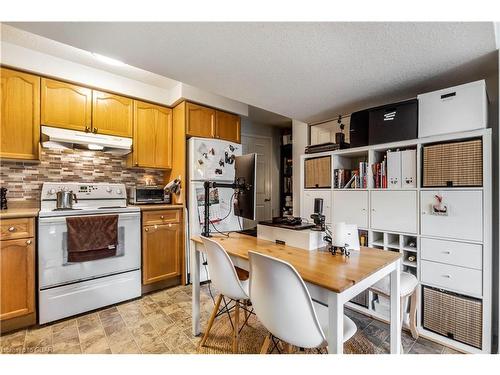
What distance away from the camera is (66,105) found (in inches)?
96.3

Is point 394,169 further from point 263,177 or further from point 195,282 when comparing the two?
point 263,177

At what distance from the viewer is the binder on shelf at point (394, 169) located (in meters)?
2.04

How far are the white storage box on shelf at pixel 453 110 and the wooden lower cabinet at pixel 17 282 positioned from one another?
133 inches

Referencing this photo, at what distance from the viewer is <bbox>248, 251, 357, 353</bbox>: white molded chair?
97cm

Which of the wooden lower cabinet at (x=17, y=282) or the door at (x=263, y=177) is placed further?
the door at (x=263, y=177)

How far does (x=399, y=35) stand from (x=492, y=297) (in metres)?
1.87

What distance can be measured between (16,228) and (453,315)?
3490 millimetres

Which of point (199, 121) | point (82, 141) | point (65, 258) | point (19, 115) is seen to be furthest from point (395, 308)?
point (19, 115)

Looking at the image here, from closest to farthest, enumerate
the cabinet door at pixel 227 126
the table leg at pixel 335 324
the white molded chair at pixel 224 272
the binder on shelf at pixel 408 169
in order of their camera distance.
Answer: the table leg at pixel 335 324 < the white molded chair at pixel 224 272 < the binder on shelf at pixel 408 169 < the cabinet door at pixel 227 126

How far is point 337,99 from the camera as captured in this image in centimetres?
230

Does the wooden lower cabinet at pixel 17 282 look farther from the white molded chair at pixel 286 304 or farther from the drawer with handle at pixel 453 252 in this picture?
the drawer with handle at pixel 453 252

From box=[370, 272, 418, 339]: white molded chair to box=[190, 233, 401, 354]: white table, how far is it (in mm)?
208

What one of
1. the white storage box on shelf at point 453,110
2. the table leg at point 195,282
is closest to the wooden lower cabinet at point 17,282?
the table leg at point 195,282

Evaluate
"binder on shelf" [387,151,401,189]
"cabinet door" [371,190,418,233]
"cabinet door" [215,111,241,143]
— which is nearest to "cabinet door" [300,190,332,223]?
"cabinet door" [371,190,418,233]
